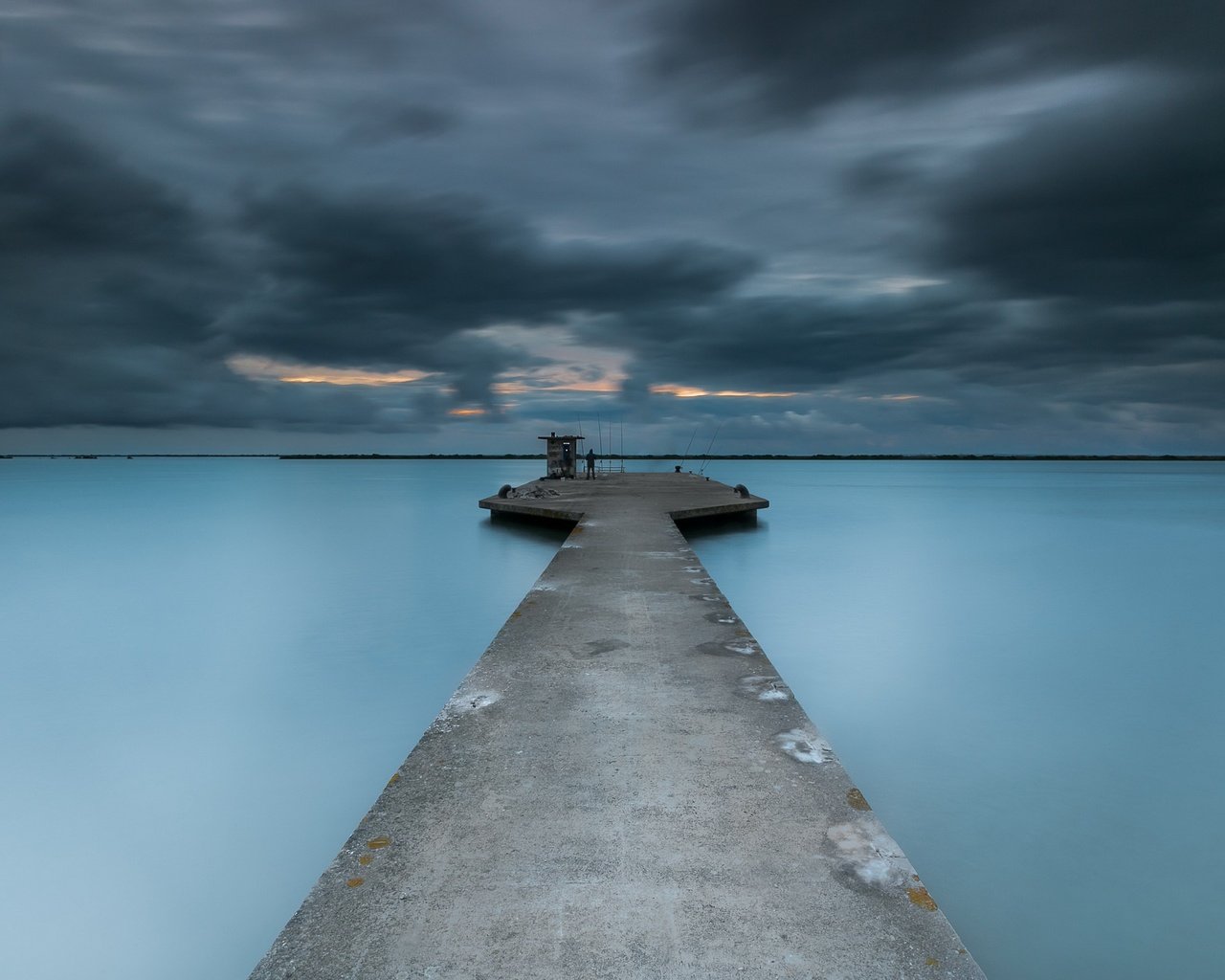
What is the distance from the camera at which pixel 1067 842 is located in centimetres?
449

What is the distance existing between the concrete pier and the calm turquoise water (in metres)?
1.50

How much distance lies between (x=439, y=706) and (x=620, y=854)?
503cm

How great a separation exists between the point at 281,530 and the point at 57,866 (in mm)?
20546

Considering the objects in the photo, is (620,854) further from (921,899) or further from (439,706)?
(439,706)

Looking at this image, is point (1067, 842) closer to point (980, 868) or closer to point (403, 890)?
point (980, 868)

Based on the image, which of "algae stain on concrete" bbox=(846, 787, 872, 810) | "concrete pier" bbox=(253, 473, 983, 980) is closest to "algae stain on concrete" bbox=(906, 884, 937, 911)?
"concrete pier" bbox=(253, 473, 983, 980)

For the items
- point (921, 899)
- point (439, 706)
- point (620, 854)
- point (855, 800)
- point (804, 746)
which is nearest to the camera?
point (921, 899)

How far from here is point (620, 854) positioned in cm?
260

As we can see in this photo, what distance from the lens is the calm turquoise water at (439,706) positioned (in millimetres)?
3879

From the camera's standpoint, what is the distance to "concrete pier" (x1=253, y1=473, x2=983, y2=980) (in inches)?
82.9

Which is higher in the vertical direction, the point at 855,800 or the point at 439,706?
the point at 855,800

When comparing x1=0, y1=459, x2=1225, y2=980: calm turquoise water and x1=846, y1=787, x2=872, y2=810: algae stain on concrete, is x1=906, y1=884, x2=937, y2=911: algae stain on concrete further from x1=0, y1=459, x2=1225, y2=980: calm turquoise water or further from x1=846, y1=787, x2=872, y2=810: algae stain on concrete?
x1=0, y1=459, x2=1225, y2=980: calm turquoise water

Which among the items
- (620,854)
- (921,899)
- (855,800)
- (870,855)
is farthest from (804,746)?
(620,854)

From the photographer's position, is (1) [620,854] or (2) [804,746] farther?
(2) [804,746]
